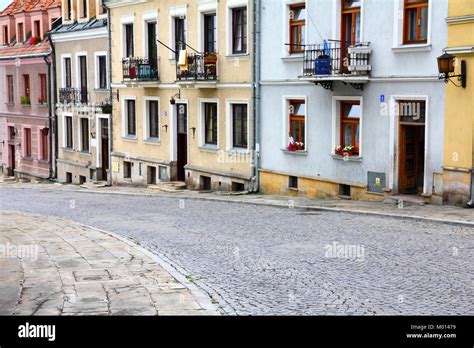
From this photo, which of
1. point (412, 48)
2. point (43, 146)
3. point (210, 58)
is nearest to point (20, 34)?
point (43, 146)

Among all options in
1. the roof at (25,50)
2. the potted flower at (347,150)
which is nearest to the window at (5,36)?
the roof at (25,50)

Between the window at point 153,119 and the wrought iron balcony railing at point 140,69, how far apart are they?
4.13 feet

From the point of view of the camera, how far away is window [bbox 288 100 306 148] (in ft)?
77.0

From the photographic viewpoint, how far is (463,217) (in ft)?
53.8

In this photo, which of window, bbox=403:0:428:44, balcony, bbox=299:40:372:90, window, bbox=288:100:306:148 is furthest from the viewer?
window, bbox=288:100:306:148

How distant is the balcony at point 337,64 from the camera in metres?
20.4

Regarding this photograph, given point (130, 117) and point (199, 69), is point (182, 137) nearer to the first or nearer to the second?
point (199, 69)

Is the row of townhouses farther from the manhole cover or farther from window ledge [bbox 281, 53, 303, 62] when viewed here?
the manhole cover

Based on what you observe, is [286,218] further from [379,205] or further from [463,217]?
[463,217]

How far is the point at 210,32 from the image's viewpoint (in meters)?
27.5

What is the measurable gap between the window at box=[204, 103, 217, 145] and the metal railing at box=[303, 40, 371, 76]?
19.9 feet

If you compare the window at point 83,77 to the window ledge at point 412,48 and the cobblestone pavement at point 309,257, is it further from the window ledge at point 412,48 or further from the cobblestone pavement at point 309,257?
the window ledge at point 412,48

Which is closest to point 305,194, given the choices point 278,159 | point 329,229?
point 278,159

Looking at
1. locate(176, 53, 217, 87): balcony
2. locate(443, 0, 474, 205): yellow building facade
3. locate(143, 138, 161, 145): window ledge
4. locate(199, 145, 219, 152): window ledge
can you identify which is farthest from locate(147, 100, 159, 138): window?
locate(443, 0, 474, 205): yellow building facade
